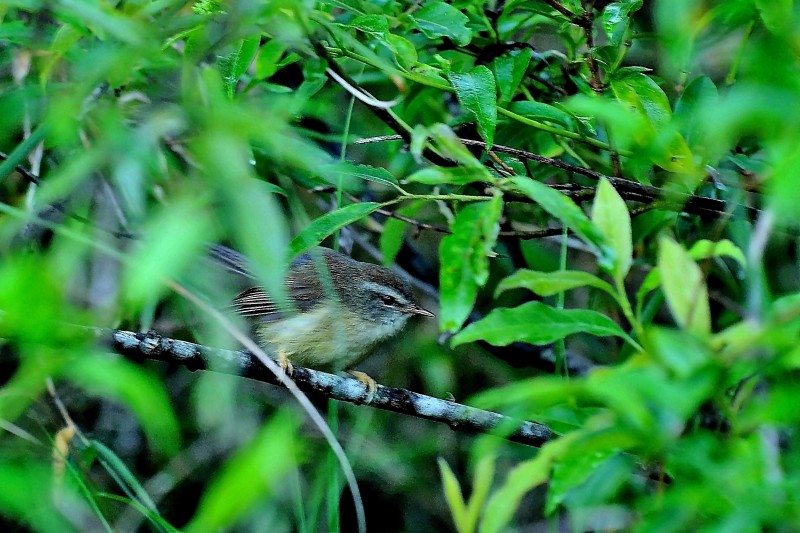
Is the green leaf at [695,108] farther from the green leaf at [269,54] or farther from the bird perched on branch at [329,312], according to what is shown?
the bird perched on branch at [329,312]

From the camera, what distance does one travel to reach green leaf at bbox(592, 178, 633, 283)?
1.81m

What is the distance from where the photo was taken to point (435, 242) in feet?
18.6

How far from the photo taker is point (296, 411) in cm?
457

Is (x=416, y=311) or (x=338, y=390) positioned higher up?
(x=338, y=390)

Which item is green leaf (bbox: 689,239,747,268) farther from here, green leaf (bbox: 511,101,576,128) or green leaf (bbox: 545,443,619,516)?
green leaf (bbox: 511,101,576,128)

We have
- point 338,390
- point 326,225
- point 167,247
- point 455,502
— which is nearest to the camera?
point 167,247

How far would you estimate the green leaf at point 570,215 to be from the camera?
1.70 metres

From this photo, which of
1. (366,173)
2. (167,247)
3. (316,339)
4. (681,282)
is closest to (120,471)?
(316,339)

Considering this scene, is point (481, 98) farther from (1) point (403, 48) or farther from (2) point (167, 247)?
(2) point (167, 247)

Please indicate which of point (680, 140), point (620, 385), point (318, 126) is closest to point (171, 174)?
point (318, 126)

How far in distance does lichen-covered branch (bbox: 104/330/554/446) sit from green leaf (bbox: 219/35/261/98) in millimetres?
807

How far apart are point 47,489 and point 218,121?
927 mm

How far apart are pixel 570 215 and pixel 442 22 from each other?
50.2 inches

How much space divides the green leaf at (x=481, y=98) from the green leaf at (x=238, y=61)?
0.58 m
